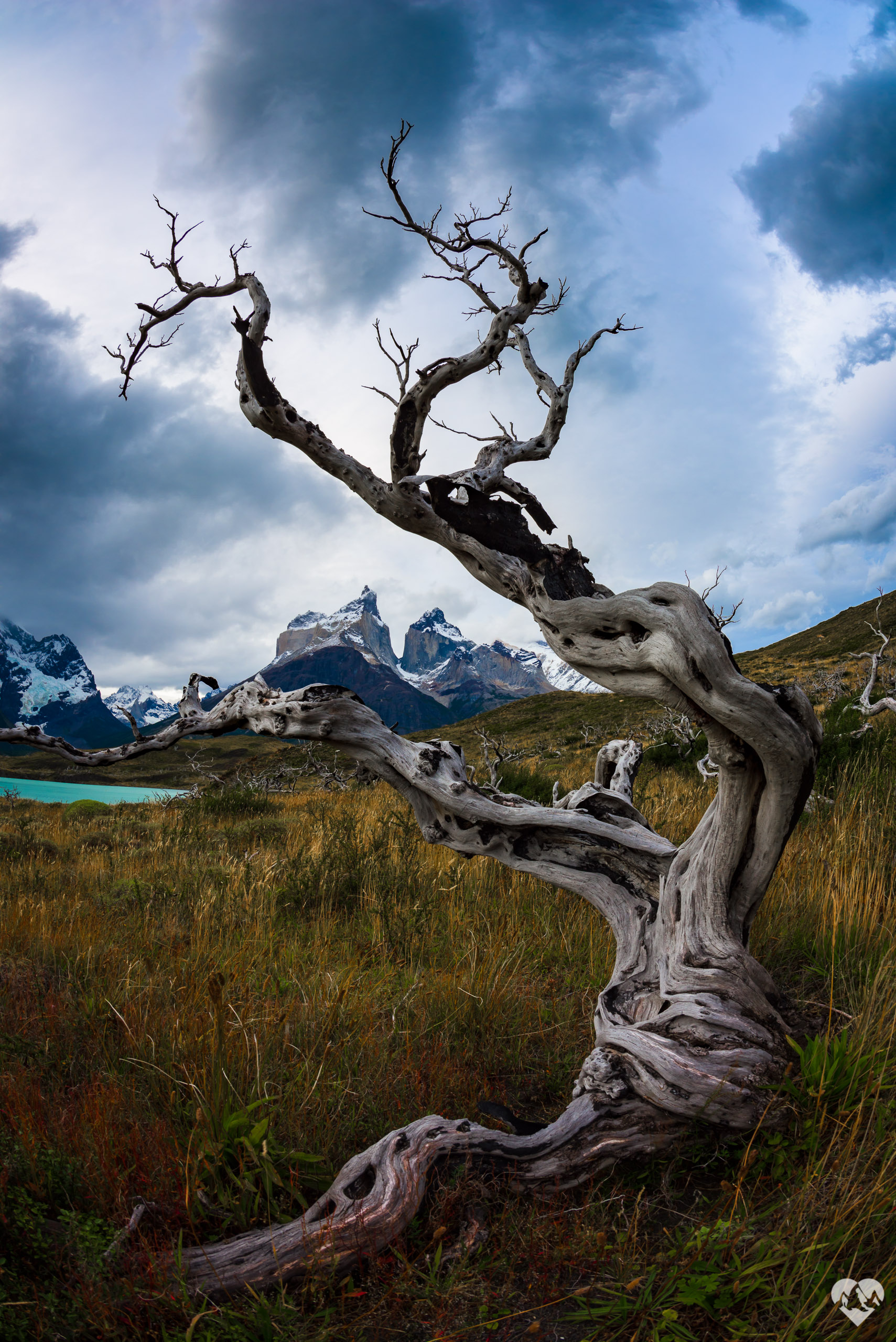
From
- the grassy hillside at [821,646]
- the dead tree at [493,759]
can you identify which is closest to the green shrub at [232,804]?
the dead tree at [493,759]

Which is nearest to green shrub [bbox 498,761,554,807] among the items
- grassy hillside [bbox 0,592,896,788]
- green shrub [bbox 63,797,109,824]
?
grassy hillside [bbox 0,592,896,788]

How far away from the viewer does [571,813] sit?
13.3 ft

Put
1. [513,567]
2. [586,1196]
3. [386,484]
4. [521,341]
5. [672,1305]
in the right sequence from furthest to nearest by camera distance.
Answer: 1. [521,341]
2. [386,484]
3. [513,567]
4. [586,1196]
5. [672,1305]

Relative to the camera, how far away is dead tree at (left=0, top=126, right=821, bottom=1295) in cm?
242

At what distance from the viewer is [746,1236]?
1.94 metres

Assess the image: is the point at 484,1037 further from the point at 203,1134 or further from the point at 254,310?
the point at 254,310

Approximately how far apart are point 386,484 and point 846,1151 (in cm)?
436

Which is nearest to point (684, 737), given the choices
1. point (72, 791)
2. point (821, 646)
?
point (821, 646)

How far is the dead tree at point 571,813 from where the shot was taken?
7.95 ft

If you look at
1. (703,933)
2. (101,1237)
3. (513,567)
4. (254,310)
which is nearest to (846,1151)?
(703,933)

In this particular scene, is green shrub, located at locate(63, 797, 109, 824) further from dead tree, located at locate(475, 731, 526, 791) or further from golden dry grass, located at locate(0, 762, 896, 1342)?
golden dry grass, located at locate(0, 762, 896, 1342)

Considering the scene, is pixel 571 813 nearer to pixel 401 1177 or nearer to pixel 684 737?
pixel 401 1177

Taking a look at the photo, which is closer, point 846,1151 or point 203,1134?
point 846,1151

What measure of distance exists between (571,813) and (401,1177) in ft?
7.25
